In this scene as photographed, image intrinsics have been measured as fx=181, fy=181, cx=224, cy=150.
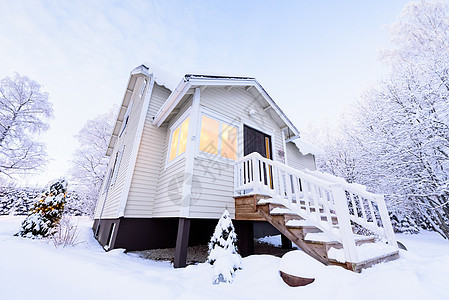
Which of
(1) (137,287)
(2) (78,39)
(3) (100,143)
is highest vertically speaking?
(2) (78,39)

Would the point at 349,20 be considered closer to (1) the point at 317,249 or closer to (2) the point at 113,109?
(1) the point at 317,249

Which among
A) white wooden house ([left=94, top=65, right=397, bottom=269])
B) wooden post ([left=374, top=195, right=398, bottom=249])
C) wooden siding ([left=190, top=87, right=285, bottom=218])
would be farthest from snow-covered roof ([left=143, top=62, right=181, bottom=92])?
wooden post ([left=374, top=195, right=398, bottom=249])

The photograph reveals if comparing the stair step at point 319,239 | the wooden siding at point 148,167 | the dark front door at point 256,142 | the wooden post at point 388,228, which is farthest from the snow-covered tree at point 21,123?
the wooden post at point 388,228

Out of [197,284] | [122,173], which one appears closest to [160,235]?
[122,173]

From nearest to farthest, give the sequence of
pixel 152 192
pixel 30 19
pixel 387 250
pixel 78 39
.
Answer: pixel 387 250
pixel 152 192
pixel 30 19
pixel 78 39

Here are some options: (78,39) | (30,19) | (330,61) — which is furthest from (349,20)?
(30,19)

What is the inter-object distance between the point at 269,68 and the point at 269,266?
70.7 ft

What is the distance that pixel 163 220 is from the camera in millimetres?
5602

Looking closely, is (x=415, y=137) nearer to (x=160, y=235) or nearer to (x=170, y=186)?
(x=170, y=186)

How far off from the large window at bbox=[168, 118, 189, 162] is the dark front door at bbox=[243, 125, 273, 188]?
76.3 inches

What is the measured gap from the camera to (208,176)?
14.7 feet

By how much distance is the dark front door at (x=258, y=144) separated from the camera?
19.5 feet

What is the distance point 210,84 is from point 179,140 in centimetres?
179

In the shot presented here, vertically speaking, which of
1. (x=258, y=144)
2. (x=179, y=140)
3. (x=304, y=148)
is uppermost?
(x=304, y=148)
